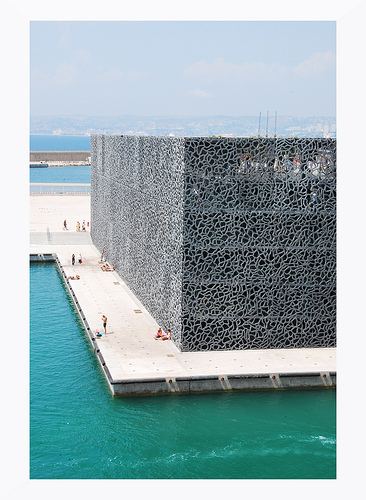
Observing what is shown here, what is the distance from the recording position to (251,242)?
78.8ft

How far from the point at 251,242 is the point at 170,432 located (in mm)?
7614

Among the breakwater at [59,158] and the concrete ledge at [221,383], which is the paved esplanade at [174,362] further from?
the breakwater at [59,158]

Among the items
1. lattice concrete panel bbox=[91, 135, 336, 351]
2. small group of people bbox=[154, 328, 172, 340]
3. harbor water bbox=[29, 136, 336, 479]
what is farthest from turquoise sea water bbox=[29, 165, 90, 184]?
harbor water bbox=[29, 136, 336, 479]

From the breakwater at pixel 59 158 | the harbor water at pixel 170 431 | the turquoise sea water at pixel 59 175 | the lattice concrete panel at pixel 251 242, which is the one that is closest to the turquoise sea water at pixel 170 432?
the harbor water at pixel 170 431

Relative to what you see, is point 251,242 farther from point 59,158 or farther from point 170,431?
point 59,158

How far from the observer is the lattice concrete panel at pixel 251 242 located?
23.6 m

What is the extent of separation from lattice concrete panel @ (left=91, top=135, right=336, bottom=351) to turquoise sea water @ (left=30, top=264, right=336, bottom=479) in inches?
119

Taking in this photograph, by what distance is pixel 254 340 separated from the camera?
80.6 ft

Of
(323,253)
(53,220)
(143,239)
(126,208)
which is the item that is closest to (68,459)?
(323,253)

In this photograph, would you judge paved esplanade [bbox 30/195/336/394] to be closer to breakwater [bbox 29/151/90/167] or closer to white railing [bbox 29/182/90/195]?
white railing [bbox 29/182/90/195]

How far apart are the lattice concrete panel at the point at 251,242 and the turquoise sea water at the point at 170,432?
9.90ft

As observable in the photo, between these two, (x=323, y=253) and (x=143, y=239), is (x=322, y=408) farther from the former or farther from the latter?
(x=143, y=239)

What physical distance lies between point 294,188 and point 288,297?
3870mm

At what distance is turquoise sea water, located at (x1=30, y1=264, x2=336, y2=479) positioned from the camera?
17219mm
